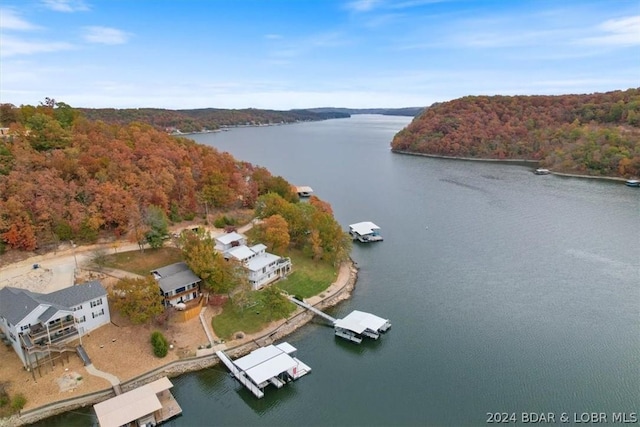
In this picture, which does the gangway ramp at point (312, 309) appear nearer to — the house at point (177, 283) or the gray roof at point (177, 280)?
the house at point (177, 283)

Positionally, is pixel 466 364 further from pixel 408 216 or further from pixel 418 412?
pixel 408 216

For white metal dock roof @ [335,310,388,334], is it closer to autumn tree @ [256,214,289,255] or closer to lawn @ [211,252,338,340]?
lawn @ [211,252,338,340]

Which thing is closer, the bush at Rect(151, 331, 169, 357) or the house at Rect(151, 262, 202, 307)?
the bush at Rect(151, 331, 169, 357)

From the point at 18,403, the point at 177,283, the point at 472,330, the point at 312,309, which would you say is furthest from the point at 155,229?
the point at 472,330

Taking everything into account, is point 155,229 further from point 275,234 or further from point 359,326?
point 359,326

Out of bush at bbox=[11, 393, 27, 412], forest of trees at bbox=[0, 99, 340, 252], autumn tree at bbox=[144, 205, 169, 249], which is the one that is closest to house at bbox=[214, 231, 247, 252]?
autumn tree at bbox=[144, 205, 169, 249]

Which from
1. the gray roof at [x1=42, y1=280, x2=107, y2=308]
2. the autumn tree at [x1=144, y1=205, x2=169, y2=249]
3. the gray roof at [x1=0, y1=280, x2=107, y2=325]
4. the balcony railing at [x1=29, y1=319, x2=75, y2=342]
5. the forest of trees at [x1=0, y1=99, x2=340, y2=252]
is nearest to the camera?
the gray roof at [x1=0, y1=280, x2=107, y2=325]

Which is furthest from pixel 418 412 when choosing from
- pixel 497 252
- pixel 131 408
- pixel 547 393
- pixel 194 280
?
pixel 497 252
